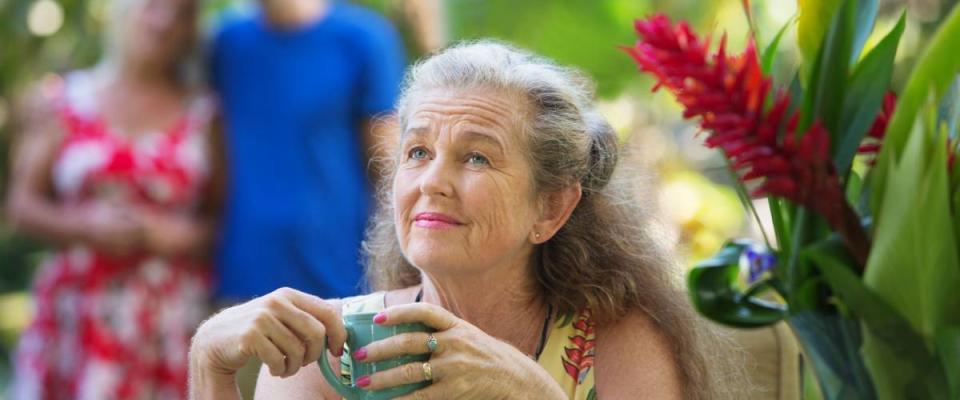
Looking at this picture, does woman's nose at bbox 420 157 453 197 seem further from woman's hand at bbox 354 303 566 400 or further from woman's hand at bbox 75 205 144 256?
woman's hand at bbox 75 205 144 256

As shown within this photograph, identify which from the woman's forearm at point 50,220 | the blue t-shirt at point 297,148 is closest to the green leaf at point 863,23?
the blue t-shirt at point 297,148

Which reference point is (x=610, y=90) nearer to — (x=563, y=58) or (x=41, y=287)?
(x=563, y=58)

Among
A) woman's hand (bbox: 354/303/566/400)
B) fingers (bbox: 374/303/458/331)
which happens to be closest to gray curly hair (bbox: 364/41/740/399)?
woman's hand (bbox: 354/303/566/400)

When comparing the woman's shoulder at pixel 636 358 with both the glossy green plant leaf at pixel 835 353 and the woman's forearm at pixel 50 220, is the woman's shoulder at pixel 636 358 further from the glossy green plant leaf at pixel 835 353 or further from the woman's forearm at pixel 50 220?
the woman's forearm at pixel 50 220

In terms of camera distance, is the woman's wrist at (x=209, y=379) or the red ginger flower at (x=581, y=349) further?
the red ginger flower at (x=581, y=349)

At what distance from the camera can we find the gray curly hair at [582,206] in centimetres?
197

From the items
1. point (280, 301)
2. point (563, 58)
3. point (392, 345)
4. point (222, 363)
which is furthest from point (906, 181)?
point (563, 58)

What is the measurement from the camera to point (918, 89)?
1.23m

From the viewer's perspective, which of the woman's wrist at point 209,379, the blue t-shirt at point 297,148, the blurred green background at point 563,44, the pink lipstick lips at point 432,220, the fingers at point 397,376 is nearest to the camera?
the fingers at point 397,376

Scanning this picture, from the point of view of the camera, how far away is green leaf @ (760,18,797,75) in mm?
1337

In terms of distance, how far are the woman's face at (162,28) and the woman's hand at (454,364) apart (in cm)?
230

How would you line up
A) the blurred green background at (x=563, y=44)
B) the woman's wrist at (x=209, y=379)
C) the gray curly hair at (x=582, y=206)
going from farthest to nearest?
the blurred green background at (x=563, y=44), the gray curly hair at (x=582, y=206), the woman's wrist at (x=209, y=379)

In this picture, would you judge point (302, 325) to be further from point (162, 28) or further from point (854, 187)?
point (162, 28)

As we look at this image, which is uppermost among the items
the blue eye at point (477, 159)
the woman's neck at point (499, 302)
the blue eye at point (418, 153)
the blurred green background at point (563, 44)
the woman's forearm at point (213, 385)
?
the blurred green background at point (563, 44)
